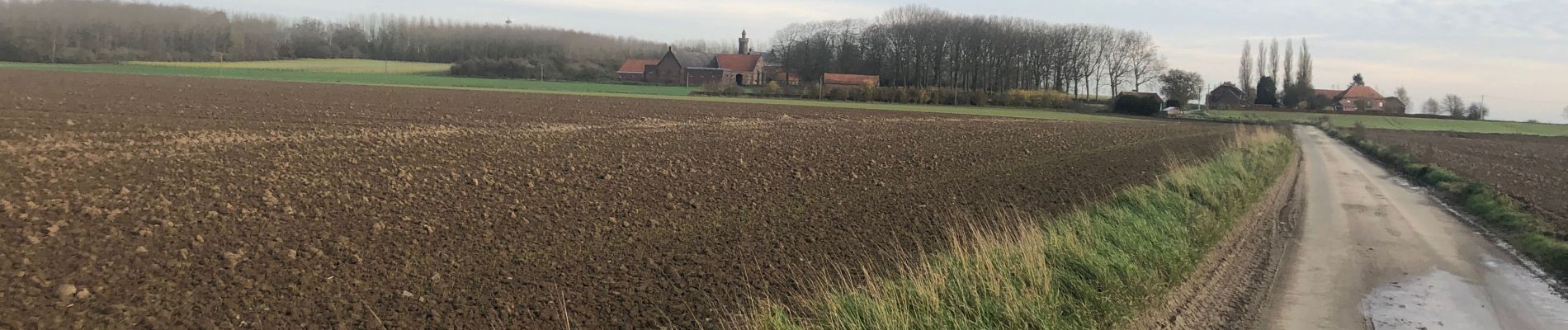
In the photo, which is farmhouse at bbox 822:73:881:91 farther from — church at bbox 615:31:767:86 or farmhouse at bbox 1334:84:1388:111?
farmhouse at bbox 1334:84:1388:111

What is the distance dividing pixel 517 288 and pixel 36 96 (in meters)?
32.6

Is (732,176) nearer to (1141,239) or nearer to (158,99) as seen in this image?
(1141,239)

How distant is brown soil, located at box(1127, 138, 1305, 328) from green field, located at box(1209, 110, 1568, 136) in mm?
68189

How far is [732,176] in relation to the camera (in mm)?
17219

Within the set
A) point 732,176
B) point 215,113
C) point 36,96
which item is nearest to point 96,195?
point 732,176

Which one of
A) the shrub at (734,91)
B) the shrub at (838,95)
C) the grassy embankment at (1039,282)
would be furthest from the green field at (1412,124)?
the grassy embankment at (1039,282)

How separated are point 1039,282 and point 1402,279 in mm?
5433

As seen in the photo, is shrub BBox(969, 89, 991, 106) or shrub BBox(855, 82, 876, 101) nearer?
shrub BBox(855, 82, 876, 101)

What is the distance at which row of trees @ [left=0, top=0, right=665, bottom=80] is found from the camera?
95.0 metres

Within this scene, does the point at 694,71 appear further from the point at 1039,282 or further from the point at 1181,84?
the point at 1039,282

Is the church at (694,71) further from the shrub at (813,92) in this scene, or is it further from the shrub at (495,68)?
the shrub at (813,92)

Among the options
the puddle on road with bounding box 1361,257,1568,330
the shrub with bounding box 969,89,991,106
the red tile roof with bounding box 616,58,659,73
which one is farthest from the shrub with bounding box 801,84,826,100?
the puddle on road with bounding box 1361,257,1568,330

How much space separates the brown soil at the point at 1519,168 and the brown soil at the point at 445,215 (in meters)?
6.81

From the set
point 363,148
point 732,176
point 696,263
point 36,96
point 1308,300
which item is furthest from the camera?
point 36,96
